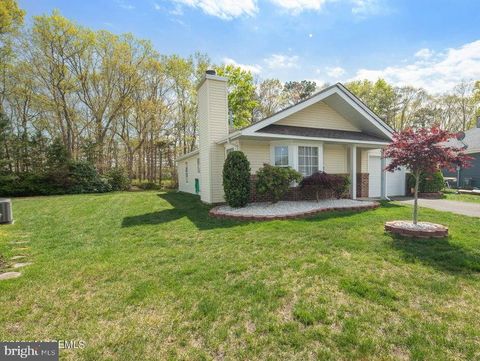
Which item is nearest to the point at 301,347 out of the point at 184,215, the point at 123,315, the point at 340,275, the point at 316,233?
the point at 340,275

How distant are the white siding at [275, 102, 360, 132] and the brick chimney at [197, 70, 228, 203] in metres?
2.52

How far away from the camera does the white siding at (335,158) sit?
443 inches

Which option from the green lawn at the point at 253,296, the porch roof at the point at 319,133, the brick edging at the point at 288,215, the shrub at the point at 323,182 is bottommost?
the green lawn at the point at 253,296

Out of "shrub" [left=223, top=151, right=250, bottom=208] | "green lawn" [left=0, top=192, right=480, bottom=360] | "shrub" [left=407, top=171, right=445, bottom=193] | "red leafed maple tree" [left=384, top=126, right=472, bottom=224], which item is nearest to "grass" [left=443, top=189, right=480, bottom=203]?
"shrub" [left=407, top=171, right=445, bottom=193]

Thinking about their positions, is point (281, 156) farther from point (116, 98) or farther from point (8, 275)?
point (116, 98)

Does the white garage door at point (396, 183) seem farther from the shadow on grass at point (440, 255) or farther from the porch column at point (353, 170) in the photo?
the shadow on grass at point (440, 255)

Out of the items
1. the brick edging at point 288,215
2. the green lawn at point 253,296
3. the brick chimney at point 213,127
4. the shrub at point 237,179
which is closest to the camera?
the green lawn at point 253,296

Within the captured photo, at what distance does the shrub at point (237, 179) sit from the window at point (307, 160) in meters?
2.58

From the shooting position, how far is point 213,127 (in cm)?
1004

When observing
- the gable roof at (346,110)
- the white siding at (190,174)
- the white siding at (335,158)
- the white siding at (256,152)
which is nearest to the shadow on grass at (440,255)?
the gable roof at (346,110)

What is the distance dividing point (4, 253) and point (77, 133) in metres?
23.3

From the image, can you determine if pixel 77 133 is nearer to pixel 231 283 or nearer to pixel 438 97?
pixel 231 283

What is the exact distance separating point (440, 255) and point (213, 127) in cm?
817

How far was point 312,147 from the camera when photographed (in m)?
10.2
